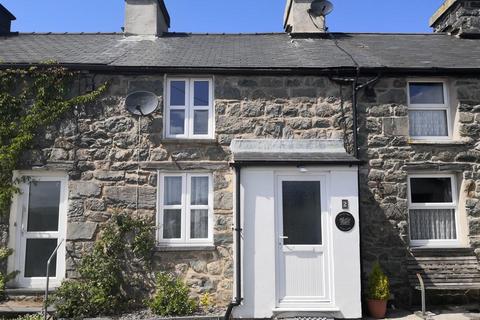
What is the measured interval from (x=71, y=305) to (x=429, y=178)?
7.19 m

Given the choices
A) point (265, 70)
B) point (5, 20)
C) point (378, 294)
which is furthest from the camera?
point (5, 20)

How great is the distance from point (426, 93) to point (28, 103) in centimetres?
A: 807

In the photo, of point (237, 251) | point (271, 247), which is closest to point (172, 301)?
point (237, 251)

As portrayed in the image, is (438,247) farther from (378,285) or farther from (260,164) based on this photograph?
(260,164)

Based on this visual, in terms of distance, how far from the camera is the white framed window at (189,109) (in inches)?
332

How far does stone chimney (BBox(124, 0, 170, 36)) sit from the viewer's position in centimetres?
1084

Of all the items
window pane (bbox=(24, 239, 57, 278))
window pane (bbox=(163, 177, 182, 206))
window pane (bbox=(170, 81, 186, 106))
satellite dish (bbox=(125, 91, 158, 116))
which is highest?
window pane (bbox=(170, 81, 186, 106))

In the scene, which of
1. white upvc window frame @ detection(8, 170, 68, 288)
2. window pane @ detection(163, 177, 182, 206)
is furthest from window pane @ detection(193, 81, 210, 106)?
white upvc window frame @ detection(8, 170, 68, 288)

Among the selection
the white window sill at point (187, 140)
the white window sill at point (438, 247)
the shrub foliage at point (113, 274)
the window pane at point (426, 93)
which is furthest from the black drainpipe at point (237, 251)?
the window pane at point (426, 93)

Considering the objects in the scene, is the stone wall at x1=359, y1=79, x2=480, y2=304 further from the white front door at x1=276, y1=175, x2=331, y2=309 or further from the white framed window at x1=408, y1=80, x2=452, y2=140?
the white front door at x1=276, y1=175, x2=331, y2=309

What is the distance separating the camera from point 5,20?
11539 millimetres

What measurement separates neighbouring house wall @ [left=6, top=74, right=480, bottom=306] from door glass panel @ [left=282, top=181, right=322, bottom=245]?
1.19m

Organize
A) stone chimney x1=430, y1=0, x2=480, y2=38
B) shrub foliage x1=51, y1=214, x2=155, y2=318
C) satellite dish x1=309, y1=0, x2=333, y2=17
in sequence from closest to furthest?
shrub foliage x1=51, y1=214, x2=155, y2=318 < stone chimney x1=430, y1=0, x2=480, y2=38 < satellite dish x1=309, y1=0, x2=333, y2=17

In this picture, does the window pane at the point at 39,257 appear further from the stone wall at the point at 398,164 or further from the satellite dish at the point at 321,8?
the satellite dish at the point at 321,8
